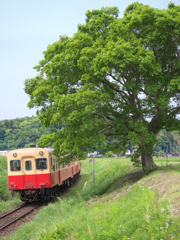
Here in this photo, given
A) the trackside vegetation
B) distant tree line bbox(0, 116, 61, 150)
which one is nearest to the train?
the trackside vegetation

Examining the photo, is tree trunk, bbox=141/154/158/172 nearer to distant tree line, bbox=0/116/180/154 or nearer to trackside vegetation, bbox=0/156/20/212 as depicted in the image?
trackside vegetation, bbox=0/156/20/212

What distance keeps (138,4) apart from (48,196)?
12.2 metres

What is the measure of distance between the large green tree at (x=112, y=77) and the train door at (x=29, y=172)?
170cm

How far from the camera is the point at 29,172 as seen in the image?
15.5 meters

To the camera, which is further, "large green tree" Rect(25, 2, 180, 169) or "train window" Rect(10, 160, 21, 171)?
"train window" Rect(10, 160, 21, 171)

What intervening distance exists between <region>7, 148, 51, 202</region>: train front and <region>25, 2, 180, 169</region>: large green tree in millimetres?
1286

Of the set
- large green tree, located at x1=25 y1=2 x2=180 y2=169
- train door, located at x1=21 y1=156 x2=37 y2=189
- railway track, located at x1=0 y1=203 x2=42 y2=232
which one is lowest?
railway track, located at x1=0 y1=203 x2=42 y2=232

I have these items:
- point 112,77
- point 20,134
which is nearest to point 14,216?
point 112,77

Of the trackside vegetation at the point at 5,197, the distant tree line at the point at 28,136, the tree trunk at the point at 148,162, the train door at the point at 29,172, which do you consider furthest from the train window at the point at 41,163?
the distant tree line at the point at 28,136

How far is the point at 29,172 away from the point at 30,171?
3.3 inches

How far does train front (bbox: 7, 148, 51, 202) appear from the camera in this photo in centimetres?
1545

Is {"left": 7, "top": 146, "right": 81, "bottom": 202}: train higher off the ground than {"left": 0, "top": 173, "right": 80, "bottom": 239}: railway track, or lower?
higher

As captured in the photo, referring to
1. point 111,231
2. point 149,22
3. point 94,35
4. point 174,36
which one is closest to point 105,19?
point 94,35

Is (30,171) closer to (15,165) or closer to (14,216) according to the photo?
(15,165)
